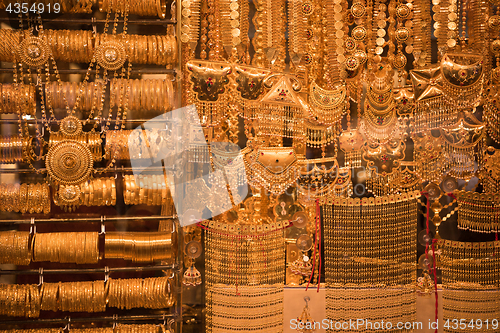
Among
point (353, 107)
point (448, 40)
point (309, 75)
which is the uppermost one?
point (448, 40)

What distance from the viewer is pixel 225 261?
2652mm

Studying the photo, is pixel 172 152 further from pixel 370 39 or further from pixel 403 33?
pixel 403 33

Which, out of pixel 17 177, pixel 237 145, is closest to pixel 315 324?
pixel 237 145

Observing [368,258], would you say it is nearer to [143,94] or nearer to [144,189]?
[144,189]

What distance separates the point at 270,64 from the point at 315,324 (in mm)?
1604

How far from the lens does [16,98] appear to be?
250 cm

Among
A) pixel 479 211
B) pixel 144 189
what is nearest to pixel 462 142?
pixel 479 211

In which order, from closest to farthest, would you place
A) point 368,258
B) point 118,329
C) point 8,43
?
point 8,43
point 118,329
point 368,258

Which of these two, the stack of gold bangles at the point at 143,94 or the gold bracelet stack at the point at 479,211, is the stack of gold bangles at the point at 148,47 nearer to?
the stack of gold bangles at the point at 143,94

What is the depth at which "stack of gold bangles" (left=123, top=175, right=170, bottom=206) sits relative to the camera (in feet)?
8.35

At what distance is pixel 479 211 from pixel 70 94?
8.35ft

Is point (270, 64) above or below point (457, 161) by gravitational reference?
above

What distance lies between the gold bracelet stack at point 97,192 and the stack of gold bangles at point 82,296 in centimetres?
48

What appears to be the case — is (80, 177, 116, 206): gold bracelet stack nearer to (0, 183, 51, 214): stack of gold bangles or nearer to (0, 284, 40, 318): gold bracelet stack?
(0, 183, 51, 214): stack of gold bangles
